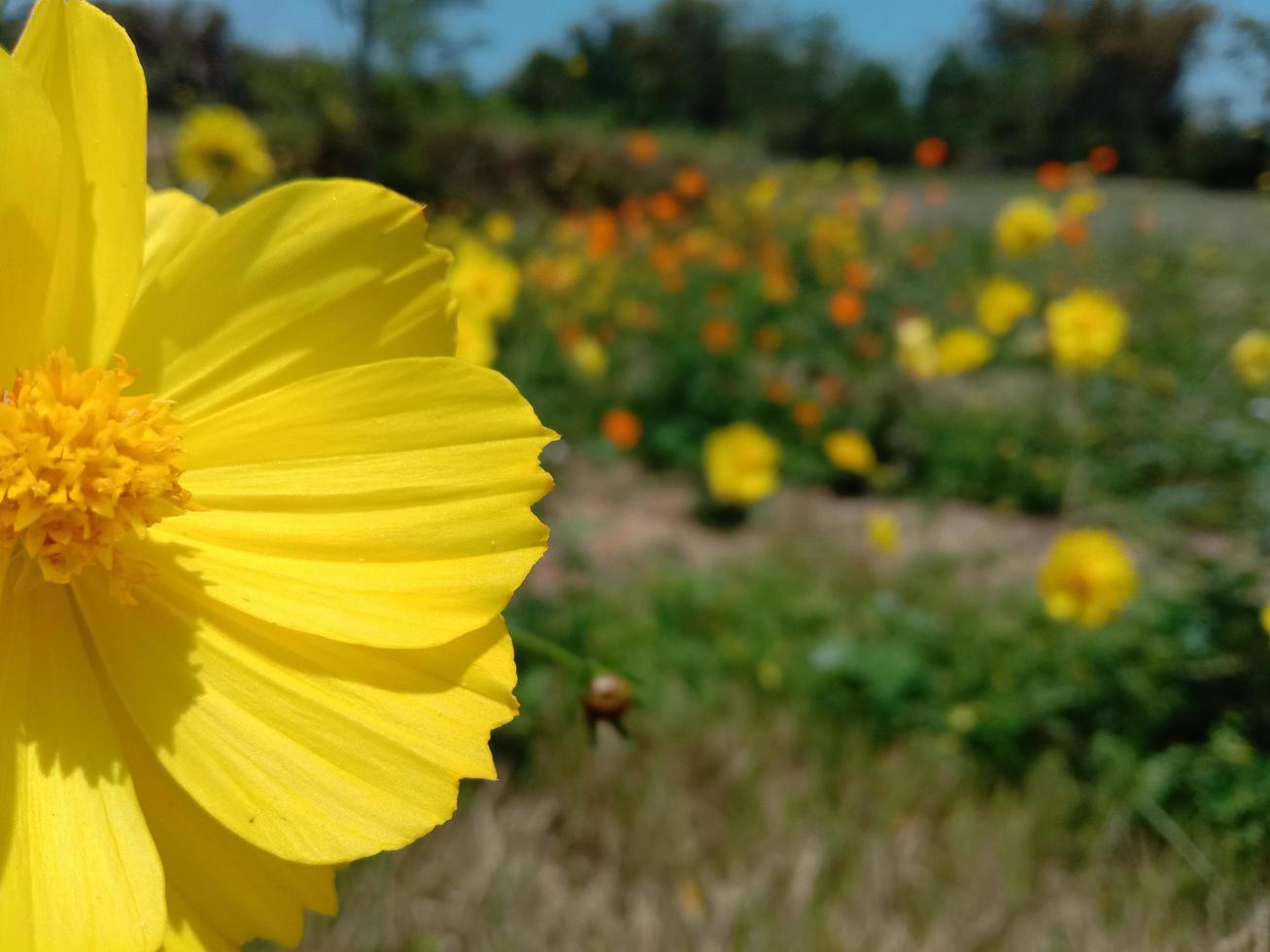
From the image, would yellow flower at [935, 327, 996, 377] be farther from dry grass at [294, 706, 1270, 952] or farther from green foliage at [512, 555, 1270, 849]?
dry grass at [294, 706, 1270, 952]

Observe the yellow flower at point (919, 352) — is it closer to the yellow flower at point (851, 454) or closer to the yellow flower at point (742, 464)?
the yellow flower at point (851, 454)

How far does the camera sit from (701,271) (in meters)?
6.05

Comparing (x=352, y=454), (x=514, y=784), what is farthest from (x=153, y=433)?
(x=514, y=784)

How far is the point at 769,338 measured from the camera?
468 cm

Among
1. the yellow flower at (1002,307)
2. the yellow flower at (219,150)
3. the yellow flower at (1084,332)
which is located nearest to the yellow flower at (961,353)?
the yellow flower at (1002,307)

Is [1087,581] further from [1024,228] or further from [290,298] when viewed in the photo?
[1024,228]

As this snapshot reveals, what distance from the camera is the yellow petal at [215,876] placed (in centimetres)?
58

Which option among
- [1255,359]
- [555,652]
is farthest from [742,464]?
[555,652]

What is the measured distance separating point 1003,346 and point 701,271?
1.74 metres

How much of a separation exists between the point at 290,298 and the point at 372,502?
0.13 metres

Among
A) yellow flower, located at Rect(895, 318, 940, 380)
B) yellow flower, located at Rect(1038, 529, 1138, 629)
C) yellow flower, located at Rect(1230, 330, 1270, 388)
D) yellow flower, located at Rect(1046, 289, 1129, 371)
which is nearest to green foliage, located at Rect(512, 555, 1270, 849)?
yellow flower, located at Rect(1038, 529, 1138, 629)

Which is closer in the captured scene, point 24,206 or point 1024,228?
point 24,206

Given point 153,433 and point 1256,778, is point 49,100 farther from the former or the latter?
point 1256,778

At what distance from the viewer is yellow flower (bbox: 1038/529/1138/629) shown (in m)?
2.01
